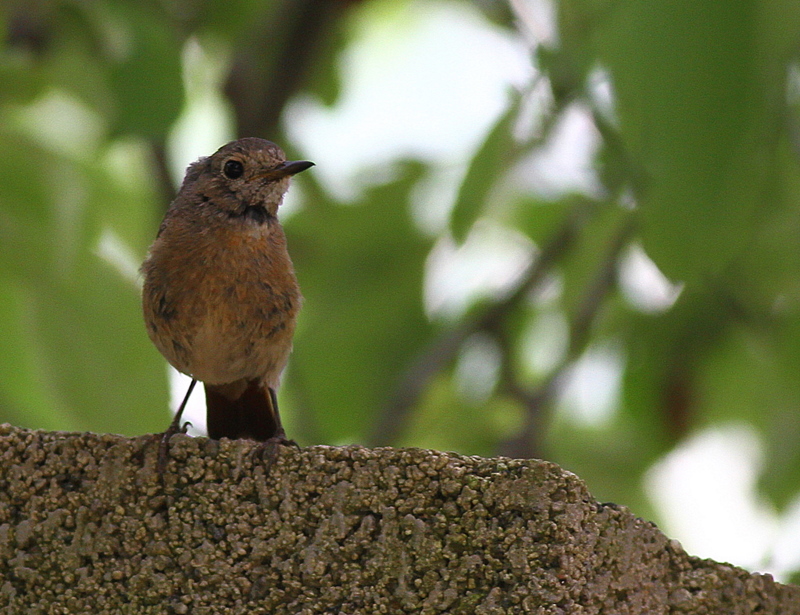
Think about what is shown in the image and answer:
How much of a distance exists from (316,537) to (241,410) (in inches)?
61.8

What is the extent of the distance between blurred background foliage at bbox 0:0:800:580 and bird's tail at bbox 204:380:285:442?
1.50 ft

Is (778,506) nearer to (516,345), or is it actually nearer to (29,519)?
(516,345)

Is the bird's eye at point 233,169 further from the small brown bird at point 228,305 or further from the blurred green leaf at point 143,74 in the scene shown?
the blurred green leaf at point 143,74

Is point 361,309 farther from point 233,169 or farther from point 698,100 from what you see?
point 698,100

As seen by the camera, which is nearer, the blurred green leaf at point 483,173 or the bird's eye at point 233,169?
the blurred green leaf at point 483,173

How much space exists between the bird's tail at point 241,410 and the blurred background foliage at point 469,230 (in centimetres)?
46

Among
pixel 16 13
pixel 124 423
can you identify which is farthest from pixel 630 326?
pixel 16 13

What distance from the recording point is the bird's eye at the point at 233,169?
3.87 meters

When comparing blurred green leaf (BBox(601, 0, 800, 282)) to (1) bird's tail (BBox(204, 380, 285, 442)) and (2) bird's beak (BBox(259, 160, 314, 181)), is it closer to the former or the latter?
(1) bird's tail (BBox(204, 380, 285, 442))

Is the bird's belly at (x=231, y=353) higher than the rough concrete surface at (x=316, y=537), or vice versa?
the bird's belly at (x=231, y=353)

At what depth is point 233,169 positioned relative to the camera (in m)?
3.88

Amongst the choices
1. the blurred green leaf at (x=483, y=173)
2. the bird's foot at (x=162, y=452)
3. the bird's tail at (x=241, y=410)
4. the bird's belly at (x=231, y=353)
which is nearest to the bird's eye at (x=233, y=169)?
the bird's belly at (x=231, y=353)

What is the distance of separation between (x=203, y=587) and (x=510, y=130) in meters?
1.56

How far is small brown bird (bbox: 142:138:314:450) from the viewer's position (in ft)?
11.6
